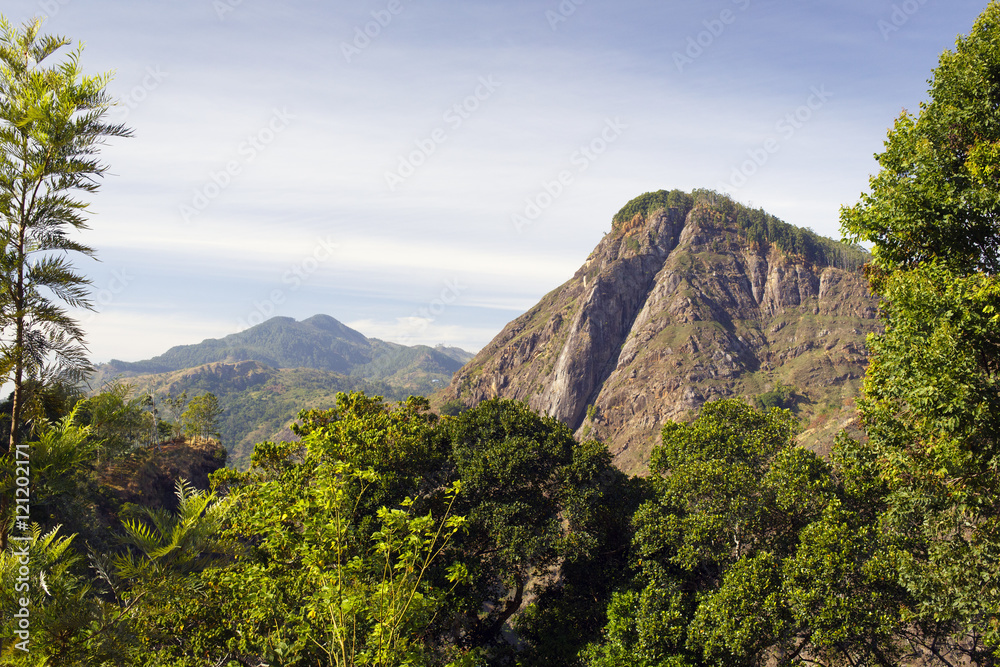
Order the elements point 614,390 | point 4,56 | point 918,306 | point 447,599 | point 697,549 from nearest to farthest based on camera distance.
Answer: point 4,56 < point 918,306 < point 447,599 < point 697,549 < point 614,390

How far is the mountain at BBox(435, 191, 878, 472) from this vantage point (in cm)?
13862

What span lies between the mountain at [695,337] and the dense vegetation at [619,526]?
110 metres

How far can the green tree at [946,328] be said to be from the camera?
9.10 meters

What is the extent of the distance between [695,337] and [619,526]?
148 metres

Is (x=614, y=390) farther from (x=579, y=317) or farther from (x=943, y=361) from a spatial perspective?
(x=943, y=361)

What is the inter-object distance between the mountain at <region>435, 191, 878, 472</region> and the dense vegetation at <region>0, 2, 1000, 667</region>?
11028 centimetres

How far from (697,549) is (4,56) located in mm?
20717

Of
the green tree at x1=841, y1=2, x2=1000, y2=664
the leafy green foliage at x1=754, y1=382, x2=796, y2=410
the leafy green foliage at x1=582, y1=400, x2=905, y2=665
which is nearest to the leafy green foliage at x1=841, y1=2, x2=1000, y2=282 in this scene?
the green tree at x1=841, y1=2, x2=1000, y2=664

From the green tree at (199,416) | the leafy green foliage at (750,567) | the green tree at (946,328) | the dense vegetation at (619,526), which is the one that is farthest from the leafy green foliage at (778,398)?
the green tree at (946,328)

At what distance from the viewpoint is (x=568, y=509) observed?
1886 cm

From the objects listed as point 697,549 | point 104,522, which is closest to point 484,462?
point 697,549

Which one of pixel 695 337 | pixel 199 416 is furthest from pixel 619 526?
pixel 695 337

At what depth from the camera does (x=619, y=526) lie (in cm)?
2031

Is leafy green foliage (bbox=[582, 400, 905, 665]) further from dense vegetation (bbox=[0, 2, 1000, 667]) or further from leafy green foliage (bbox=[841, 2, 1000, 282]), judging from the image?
leafy green foliage (bbox=[841, 2, 1000, 282])
